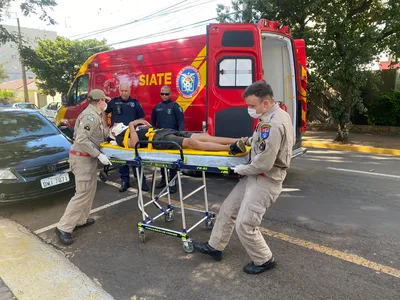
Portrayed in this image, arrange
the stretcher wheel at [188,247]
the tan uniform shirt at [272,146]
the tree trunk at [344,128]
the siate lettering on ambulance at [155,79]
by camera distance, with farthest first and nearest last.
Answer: the tree trunk at [344,128] → the siate lettering on ambulance at [155,79] → the stretcher wheel at [188,247] → the tan uniform shirt at [272,146]

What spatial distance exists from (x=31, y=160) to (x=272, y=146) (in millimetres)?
3584

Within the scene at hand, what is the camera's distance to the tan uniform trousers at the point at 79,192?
3695mm

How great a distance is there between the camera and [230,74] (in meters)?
5.38

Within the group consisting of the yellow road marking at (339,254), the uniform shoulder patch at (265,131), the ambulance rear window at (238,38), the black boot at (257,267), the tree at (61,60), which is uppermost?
the tree at (61,60)

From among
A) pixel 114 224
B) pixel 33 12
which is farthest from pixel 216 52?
pixel 33 12

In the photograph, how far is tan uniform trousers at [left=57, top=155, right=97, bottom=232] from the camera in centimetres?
370

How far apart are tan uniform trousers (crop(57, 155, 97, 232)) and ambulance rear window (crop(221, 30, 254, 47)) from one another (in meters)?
2.93

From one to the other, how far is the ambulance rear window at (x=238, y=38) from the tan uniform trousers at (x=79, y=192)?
2.93m

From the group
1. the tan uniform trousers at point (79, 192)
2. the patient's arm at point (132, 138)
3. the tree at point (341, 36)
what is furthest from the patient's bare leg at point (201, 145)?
the tree at point (341, 36)

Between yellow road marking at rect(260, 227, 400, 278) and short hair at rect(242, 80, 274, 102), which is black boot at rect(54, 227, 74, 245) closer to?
yellow road marking at rect(260, 227, 400, 278)

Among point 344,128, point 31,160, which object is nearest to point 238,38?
point 31,160

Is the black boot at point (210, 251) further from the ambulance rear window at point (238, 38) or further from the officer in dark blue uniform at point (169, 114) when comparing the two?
the ambulance rear window at point (238, 38)

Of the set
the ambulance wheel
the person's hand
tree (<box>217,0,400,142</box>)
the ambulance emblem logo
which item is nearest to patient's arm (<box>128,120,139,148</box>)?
the person's hand

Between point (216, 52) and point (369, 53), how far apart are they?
5.76 metres
